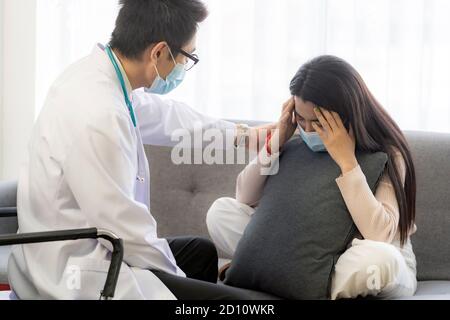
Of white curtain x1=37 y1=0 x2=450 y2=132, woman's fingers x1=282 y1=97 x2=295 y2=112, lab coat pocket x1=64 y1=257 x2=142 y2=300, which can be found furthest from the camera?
white curtain x1=37 y1=0 x2=450 y2=132

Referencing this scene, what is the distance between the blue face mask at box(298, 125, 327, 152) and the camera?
1909 mm

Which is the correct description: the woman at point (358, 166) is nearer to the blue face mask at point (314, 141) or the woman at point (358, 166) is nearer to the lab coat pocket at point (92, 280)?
the blue face mask at point (314, 141)

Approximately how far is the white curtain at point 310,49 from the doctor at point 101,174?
3.43 ft

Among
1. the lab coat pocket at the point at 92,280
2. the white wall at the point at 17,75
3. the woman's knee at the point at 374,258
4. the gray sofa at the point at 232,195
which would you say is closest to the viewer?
the lab coat pocket at the point at 92,280

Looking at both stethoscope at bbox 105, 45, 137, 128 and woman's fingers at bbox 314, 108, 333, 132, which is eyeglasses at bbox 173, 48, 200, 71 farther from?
woman's fingers at bbox 314, 108, 333, 132

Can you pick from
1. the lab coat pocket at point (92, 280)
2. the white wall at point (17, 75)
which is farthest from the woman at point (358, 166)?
the white wall at point (17, 75)

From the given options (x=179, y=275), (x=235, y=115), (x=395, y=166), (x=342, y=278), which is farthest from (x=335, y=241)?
(x=235, y=115)

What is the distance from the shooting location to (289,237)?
1.80 meters

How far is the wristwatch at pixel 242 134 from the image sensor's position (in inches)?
86.5

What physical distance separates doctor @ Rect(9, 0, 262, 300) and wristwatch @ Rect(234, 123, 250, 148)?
0.53 m

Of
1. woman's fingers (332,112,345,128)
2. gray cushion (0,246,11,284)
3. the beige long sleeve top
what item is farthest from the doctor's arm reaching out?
gray cushion (0,246,11,284)

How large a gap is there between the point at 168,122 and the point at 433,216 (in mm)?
872

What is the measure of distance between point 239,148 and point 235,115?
0.55m

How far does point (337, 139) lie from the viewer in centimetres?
183
